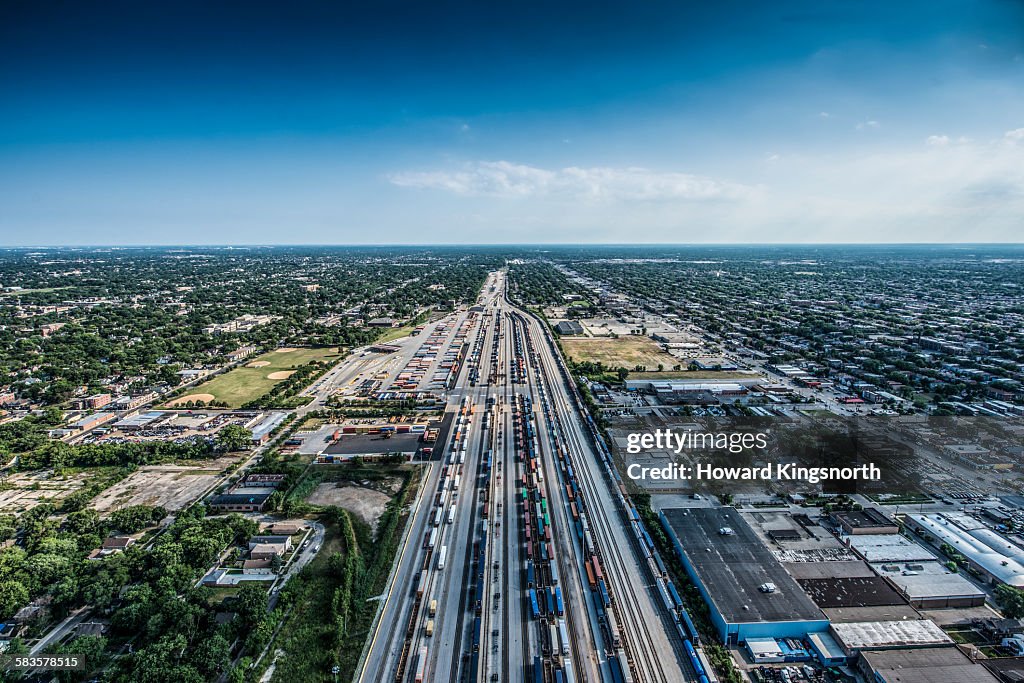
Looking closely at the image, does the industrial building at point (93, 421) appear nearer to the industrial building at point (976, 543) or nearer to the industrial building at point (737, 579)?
the industrial building at point (737, 579)

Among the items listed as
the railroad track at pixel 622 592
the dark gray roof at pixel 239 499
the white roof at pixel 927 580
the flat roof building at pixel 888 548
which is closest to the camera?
the railroad track at pixel 622 592

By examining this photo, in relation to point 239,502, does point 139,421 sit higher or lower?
higher

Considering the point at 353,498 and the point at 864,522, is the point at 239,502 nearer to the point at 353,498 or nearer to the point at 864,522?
the point at 353,498

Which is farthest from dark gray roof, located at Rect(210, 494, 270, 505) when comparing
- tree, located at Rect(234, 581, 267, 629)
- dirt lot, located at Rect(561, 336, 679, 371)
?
dirt lot, located at Rect(561, 336, 679, 371)

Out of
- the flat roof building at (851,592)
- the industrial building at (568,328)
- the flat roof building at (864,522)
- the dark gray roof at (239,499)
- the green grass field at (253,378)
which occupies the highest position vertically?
the industrial building at (568,328)

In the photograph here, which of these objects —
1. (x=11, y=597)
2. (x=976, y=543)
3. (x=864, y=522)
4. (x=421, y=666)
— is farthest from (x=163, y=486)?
(x=976, y=543)

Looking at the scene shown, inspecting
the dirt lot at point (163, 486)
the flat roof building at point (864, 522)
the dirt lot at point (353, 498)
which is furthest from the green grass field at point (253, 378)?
the flat roof building at point (864, 522)

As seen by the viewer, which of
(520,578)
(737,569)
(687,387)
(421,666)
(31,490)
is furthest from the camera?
(687,387)

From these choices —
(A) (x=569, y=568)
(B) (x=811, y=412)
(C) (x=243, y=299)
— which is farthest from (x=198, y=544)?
(C) (x=243, y=299)
